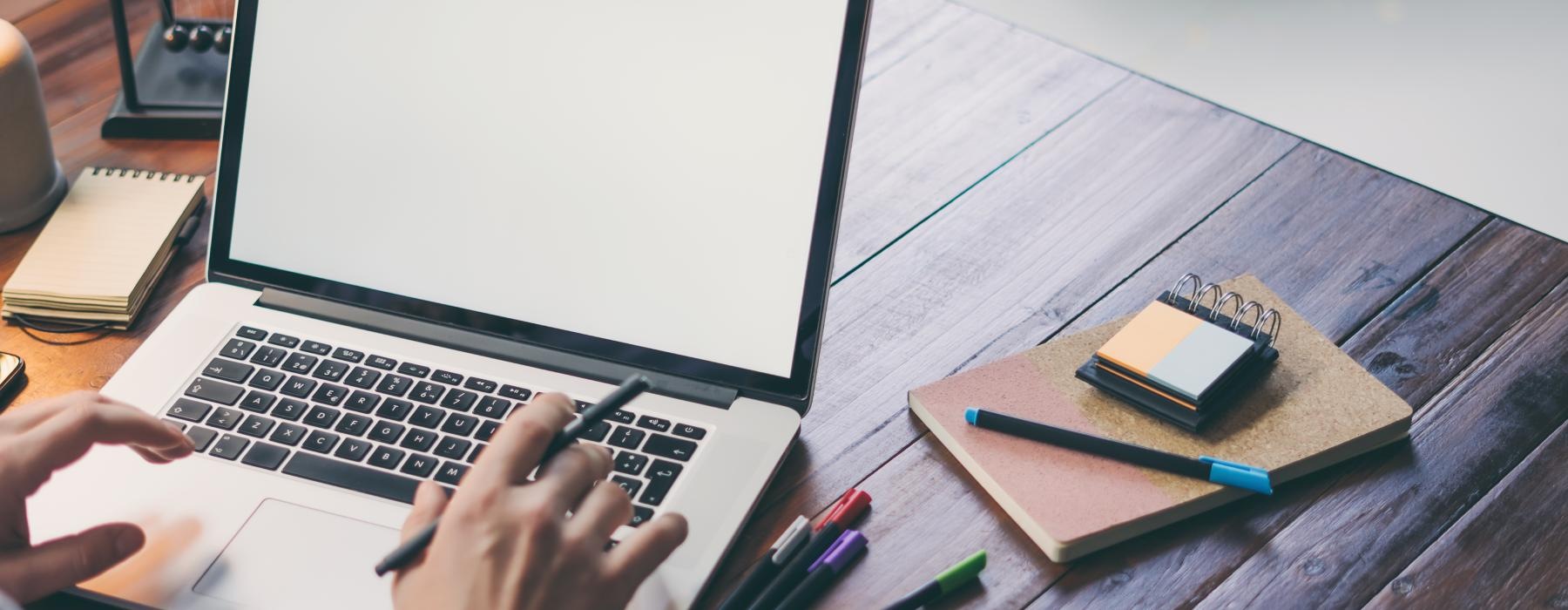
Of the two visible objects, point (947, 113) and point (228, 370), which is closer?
point (228, 370)

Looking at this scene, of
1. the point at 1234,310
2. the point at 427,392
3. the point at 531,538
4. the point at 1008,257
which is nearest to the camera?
the point at 531,538

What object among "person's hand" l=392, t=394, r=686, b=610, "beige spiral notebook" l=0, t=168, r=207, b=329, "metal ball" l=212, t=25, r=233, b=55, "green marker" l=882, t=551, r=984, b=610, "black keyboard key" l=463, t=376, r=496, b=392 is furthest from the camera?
"metal ball" l=212, t=25, r=233, b=55

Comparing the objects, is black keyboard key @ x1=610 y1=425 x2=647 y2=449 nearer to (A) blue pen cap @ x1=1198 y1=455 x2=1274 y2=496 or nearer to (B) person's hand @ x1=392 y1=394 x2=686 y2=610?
(B) person's hand @ x1=392 y1=394 x2=686 y2=610

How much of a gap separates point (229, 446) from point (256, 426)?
0.9 inches

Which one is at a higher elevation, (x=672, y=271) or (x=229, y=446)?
(x=672, y=271)

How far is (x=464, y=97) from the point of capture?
2.94 feet

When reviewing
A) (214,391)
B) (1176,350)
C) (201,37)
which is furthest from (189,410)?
(1176,350)

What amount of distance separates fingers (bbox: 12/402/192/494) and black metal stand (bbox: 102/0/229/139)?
52 cm

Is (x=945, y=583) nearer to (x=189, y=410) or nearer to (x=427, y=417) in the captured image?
(x=427, y=417)

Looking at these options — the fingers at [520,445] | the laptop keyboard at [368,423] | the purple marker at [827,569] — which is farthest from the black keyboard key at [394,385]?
the purple marker at [827,569]

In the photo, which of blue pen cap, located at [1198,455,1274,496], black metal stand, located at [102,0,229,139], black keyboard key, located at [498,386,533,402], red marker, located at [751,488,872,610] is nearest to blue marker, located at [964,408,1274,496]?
blue pen cap, located at [1198,455,1274,496]

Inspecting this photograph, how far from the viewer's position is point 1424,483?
859 millimetres

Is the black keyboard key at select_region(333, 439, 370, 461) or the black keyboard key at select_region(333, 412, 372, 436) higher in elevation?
the black keyboard key at select_region(333, 412, 372, 436)

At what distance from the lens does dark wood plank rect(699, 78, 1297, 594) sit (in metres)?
Result: 0.90
